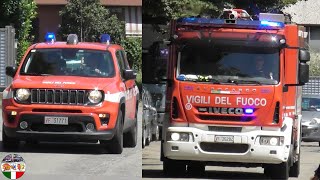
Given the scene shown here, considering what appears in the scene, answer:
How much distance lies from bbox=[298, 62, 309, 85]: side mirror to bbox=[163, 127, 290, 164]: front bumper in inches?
20.4

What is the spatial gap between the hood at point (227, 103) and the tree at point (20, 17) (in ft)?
6.92

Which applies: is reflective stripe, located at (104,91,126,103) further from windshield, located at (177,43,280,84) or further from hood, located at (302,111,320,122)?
hood, located at (302,111,320,122)

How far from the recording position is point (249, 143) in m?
8.52

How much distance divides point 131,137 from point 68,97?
615 mm

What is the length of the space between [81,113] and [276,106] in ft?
6.47

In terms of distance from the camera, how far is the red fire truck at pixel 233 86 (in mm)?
8461

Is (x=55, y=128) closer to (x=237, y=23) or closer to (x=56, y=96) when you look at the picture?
(x=56, y=96)

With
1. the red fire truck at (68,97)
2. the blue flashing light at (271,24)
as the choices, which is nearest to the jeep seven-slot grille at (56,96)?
the red fire truck at (68,97)

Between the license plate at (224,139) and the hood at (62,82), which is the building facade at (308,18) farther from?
the hood at (62,82)

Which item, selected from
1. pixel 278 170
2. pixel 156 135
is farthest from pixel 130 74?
pixel 278 170

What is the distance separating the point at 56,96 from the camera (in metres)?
7.41

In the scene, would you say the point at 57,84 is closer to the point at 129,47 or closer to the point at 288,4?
the point at 129,47

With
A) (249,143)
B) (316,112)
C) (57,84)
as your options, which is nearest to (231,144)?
(249,143)

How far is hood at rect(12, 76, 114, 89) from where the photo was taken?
24.0 ft
